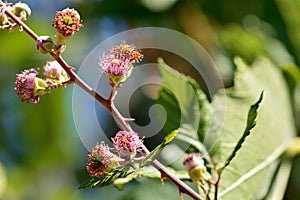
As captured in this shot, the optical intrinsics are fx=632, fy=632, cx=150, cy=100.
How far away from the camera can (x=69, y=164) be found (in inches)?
95.7

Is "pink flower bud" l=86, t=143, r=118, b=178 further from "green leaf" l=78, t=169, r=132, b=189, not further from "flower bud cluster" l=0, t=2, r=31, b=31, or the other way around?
"flower bud cluster" l=0, t=2, r=31, b=31

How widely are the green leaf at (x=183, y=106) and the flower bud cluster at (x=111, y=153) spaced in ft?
1.12

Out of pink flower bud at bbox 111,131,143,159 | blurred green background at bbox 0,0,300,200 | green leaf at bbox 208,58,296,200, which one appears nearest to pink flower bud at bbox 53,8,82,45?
pink flower bud at bbox 111,131,143,159

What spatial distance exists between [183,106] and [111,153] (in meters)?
0.43

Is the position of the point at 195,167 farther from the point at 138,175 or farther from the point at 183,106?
the point at 183,106

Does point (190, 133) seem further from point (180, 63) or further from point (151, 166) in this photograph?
point (180, 63)

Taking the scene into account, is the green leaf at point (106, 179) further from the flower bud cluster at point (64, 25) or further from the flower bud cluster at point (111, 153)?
the flower bud cluster at point (64, 25)

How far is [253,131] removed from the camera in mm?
1406

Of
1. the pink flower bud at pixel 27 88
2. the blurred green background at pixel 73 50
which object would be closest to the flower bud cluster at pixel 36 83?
the pink flower bud at pixel 27 88

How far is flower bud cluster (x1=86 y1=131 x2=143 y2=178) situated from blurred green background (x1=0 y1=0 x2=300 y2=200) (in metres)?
1.06

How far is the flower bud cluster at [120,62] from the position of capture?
96 centimetres

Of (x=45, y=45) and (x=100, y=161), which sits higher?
(x=45, y=45)

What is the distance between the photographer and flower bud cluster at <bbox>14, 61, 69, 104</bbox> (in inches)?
37.5

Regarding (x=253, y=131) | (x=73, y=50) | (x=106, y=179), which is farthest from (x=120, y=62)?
(x=73, y=50)
